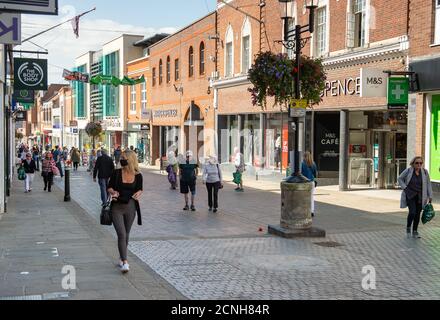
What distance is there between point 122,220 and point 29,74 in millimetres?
11443

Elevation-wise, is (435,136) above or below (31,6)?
below

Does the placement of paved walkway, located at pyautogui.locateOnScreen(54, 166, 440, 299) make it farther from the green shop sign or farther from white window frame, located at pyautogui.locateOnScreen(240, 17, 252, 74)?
white window frame, located at pyautogui.locateOnScreen(240, 17, 252, 74)

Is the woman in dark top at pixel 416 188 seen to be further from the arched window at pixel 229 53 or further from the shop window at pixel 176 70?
the shop window at pixel 176 70

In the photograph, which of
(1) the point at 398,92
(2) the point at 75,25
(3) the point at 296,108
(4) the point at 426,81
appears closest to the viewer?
(3) the point at 296,108

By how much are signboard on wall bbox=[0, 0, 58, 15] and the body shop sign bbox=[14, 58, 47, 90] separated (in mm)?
10634

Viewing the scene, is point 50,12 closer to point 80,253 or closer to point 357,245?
point 80,253

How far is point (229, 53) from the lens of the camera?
30266mm

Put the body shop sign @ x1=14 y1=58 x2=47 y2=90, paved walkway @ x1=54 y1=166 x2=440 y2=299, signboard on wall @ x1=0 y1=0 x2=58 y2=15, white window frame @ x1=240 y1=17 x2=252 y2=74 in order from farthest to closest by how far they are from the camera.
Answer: white window frame @ x1=240 y1=17 x2=252 y2=74, the body shop sign @ x1=14 y1=58 x2=47 y2=90, signboard on wall @ x1=0 y1=0 x2=58 y2=15, paved walkway @ x1=54 y1=166 x2=440 y2=299

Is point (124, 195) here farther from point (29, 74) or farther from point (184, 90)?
point (184, 90)

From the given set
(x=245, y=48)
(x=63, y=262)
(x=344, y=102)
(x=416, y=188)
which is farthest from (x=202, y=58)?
(x=63, y=262)

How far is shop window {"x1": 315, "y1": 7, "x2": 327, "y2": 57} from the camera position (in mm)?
21719

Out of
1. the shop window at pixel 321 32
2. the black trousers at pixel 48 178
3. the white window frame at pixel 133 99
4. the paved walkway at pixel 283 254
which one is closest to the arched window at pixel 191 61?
the shop window at pixel 321 32

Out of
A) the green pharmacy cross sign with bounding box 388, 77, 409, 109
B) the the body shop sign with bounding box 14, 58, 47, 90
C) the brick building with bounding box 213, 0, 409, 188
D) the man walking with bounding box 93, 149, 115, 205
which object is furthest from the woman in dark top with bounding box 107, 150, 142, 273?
the brick building with bounding box 213, 0, 409, 188
